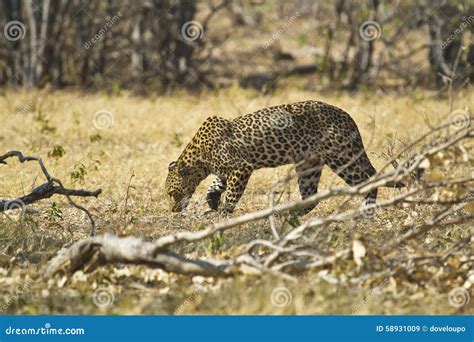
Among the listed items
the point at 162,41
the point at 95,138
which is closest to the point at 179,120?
the point at 95,138

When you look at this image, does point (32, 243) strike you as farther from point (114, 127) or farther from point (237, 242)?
point (114, 127)

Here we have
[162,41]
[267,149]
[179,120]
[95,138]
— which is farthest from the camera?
[162,41]

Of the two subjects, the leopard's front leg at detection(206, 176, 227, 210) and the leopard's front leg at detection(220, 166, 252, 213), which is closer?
the leopard's front leg at detection(220, 166, 252, 213)

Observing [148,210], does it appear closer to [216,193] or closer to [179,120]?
[216,193]

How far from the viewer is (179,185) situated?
9.45 meters

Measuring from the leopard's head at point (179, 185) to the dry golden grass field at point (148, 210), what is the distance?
19 centimetres

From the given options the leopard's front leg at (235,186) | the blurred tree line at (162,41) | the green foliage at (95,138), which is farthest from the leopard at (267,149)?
the blurred tree line at (162,41)

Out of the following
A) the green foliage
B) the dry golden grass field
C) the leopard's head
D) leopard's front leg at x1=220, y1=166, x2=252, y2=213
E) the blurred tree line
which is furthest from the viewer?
the blurred tree line

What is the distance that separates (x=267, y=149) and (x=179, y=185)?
973mm

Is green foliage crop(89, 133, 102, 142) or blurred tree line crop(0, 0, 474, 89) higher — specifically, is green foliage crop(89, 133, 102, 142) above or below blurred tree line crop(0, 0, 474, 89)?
below

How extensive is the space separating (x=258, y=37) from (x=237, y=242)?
61.8 ft

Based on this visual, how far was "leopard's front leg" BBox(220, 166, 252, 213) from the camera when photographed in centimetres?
912

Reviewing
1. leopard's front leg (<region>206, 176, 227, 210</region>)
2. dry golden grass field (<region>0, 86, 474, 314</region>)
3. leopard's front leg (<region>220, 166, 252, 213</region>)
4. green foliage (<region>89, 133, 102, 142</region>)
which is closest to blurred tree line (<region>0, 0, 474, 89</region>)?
dry golden grass field (<region>0, 86, 474, 314</region>)

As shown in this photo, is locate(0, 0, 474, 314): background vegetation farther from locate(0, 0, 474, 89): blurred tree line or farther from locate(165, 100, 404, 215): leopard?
locate(165, 100, 404, 215): leopard
